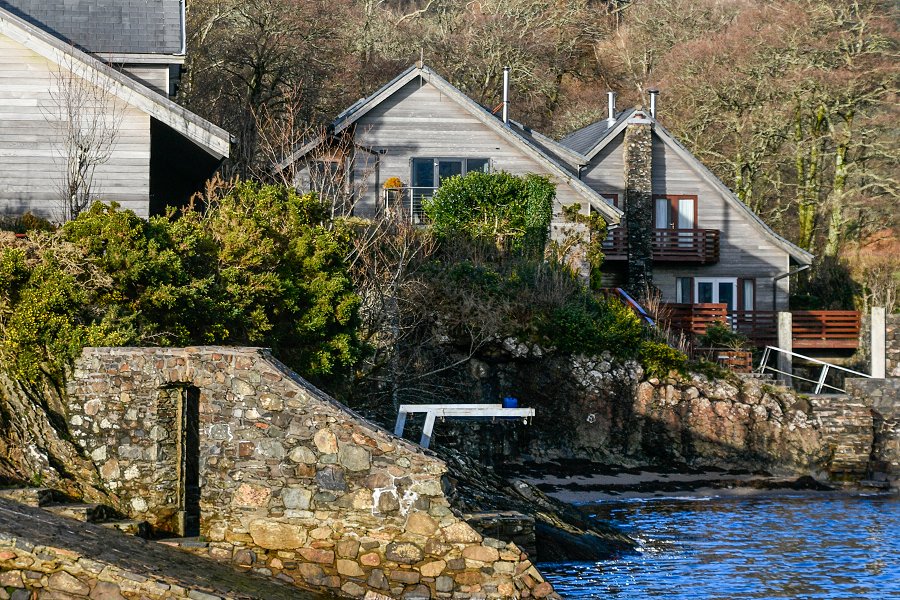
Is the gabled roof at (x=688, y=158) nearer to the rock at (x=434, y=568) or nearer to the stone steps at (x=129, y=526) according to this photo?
the rock at (x=434, y=568)

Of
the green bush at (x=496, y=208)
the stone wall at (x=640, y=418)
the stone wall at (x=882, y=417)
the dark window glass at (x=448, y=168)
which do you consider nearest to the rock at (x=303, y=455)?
the stone wall at (x=640, y=418)

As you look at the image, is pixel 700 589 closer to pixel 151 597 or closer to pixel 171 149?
pixel 151 597

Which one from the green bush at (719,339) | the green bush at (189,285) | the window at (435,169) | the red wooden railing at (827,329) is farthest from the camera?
the red wooden railing at (827,329)

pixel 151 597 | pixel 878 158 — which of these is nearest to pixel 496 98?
pixel 878 158

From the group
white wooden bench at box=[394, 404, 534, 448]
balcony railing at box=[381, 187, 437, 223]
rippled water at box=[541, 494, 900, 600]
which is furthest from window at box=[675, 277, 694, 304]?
white wooden bench at box=[394, 404, 534, 448]

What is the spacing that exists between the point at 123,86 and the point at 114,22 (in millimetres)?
4590

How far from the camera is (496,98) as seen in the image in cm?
5581

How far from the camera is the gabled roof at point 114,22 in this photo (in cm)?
2927

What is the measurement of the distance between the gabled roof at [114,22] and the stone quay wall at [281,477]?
47.2ft

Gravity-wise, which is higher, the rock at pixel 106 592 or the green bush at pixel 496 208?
the green bush at pixel 496 208

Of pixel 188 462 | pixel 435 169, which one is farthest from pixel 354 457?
pixel 435 169

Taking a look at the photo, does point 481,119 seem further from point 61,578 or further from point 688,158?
point 61,578

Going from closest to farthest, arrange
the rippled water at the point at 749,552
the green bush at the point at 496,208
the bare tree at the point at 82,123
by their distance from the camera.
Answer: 1. the rippled water at the point at 749,552
2. the bare tree at the point at 82,123
3. the green bush at the point at 496,208

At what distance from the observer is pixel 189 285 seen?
64.3ft
